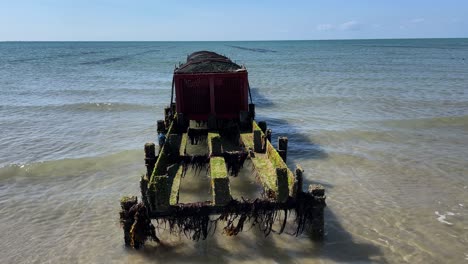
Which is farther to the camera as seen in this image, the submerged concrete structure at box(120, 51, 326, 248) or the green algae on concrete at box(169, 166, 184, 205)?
the green algae on concrete at box(169, 166, 184, 205)

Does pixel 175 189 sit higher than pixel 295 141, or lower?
higher

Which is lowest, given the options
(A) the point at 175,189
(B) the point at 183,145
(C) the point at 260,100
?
(C) the point at 260,100

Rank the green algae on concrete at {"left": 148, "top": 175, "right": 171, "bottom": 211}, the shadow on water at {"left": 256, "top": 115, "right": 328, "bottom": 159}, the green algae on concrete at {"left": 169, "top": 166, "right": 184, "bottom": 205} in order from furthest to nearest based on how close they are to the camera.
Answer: the shadow on water at {"left": 256, "top": 115, "right": 328, "bottom": 159} → the green algae on concrete at {"left": 169, "top": 166, "right": 184, "bottom": 205} → the green algae on concrete at {"left": 148, "top": 175, "right": 171, "bottom": 211}

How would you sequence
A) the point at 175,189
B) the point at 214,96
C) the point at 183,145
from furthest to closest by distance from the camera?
the point at 214,96 < the point at 183,145 < the point at 175,189

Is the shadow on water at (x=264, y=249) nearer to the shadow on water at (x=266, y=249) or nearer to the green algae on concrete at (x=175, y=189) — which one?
the shadow on water at (x=266, y=249)

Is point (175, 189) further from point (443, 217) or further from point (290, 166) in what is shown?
point (443, 217)

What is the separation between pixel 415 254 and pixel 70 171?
10482mm

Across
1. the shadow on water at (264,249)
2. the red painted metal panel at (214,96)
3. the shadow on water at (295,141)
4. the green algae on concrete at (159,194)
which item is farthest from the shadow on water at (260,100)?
the green algae on concrete at (159,194)

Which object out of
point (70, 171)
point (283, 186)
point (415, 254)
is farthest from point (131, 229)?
point (70, 171)

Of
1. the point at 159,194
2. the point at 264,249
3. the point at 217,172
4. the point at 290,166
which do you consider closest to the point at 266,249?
the point at 264,249

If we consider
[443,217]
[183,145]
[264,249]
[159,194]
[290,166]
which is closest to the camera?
[159,194]

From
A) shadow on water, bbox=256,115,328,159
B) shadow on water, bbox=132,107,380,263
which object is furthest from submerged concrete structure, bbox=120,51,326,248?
shadow on water, bbox=256,115,328,159

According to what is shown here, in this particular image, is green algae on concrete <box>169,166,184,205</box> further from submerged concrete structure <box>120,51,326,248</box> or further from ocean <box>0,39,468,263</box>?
ocean <box>0,39,468,263</box>

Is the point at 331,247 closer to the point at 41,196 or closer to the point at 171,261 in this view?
the point at 171,261
